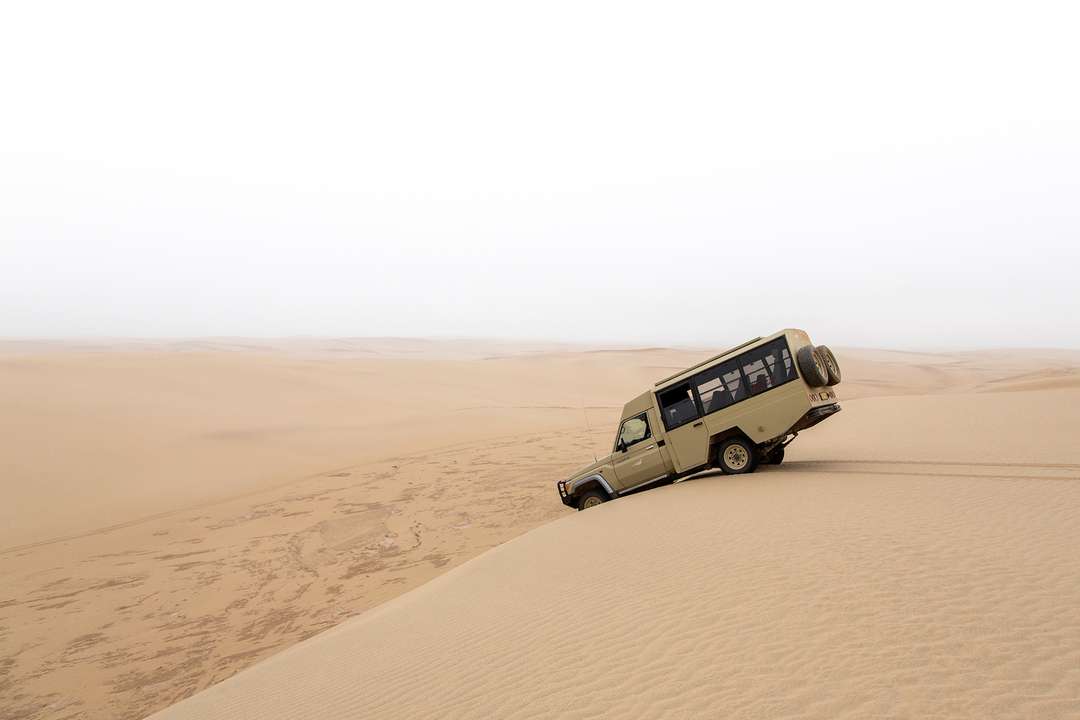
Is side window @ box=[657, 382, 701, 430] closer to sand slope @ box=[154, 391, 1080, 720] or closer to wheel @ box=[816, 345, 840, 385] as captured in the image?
sand slope @ box=[154, 391, 1080, 720]

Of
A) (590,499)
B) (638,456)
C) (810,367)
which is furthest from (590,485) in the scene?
(810,367)

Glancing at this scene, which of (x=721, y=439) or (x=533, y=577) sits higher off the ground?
(x=721, y=439)

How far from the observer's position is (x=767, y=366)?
1149 cm

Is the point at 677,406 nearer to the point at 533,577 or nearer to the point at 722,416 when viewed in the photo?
the point at 722,416

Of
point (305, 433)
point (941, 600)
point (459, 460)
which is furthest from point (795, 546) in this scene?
point (305, 433)

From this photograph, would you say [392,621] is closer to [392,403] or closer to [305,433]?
[305,433]

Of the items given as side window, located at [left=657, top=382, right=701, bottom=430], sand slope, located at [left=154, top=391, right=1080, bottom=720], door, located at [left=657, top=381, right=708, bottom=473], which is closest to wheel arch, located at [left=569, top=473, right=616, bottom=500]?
door, located at [left=657, top=381, right=708, bottom=473]

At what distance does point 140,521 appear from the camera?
15.4 meters

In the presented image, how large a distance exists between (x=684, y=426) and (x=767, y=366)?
7.33ft

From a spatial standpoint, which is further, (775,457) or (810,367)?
(775,457)

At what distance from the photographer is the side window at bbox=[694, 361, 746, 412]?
1179 cm

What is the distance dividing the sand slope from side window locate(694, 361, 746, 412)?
93.6 inches

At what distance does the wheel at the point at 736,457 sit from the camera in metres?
12.0

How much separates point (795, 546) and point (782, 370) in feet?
18.3
